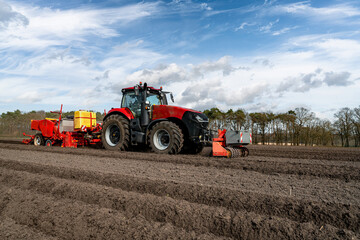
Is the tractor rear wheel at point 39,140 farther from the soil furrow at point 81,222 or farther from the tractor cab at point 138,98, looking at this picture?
the soil furrow at point 81,222

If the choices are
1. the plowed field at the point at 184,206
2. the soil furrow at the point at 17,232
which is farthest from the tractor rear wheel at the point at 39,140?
the soil furrow at the point at 17,232

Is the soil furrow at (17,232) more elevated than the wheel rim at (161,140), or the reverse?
the wheel rim at (161,140)

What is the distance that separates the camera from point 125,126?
386 inches

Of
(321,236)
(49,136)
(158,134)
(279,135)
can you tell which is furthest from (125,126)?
(279,135)

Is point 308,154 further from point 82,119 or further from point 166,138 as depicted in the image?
A: point 82,119

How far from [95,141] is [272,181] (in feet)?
27.9

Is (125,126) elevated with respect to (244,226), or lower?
elevated

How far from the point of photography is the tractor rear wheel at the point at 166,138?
855 cm

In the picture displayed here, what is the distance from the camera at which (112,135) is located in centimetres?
1052

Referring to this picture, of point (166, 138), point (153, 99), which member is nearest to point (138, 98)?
point (153, 99)

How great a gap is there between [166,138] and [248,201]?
18.4ft

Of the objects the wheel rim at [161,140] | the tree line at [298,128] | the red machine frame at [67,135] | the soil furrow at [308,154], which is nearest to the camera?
the wheel rim at [161,140]

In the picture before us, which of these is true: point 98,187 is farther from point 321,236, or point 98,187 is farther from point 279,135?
point 279,135

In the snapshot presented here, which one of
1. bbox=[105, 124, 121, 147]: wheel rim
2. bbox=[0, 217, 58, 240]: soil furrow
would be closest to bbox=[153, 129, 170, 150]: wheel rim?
bbox=[105, 124, 121, 147]: wheel rim
